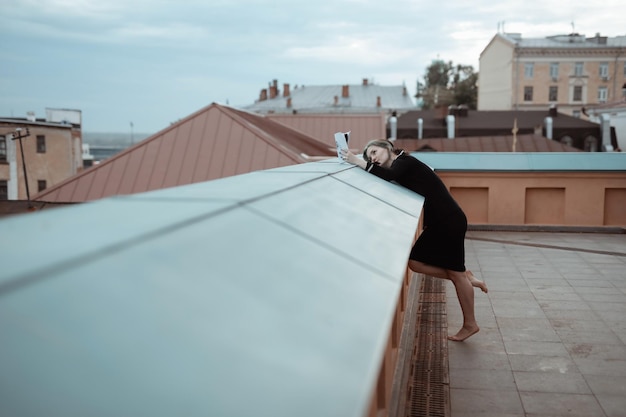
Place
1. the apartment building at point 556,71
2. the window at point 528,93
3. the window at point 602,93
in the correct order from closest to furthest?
the apartment building at point 556,71 → the window at point 528,93 → the window at point 602,93

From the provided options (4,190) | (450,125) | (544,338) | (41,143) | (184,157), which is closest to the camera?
(544,338)

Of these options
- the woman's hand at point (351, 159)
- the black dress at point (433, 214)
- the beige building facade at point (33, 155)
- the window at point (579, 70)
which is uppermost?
the window at point (579, 70)

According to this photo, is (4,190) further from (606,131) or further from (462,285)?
(462,285)

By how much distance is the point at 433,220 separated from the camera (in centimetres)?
587

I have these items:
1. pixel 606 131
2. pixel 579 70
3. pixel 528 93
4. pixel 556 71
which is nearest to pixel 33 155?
pixel 606 131

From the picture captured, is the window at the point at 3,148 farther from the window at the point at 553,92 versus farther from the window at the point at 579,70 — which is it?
the window at the point at 579,70

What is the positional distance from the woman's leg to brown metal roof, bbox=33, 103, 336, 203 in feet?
34.9

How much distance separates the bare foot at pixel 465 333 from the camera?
6.30 metres

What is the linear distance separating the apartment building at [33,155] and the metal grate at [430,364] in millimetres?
42769

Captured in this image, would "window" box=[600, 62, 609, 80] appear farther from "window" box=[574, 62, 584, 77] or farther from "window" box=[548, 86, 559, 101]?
"window" box=[548, 86, 559, 101]

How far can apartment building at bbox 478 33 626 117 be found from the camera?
66438 mm

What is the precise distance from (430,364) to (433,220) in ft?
4.32

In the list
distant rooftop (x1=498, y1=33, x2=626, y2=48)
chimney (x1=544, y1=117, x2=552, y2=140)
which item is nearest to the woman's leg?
chimney (x1=544, y1=117, x2=552, y2=140)

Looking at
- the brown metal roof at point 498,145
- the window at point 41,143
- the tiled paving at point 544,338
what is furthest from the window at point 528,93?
the tiled paving at point 544,338
